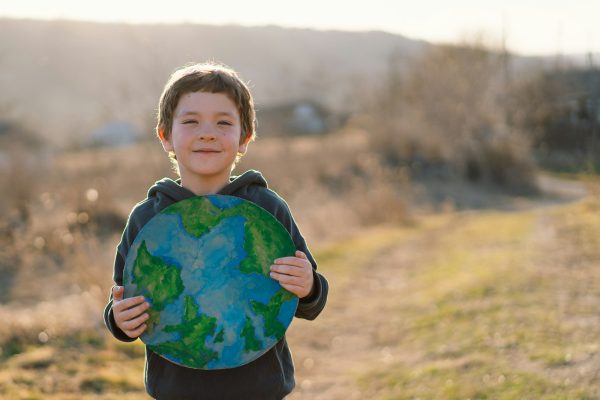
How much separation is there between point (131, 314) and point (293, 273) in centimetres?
53

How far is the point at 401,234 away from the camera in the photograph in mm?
13125

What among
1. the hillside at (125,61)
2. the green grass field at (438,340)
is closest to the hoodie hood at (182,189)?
the green grass field at (438,340)

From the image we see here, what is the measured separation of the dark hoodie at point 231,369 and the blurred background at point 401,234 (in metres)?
0.97

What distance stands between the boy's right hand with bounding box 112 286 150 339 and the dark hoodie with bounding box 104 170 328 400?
83mm

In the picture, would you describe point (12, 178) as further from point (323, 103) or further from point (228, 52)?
point (228, 52)

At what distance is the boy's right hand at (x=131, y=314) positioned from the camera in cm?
225

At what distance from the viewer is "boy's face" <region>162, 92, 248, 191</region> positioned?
235 centimetres

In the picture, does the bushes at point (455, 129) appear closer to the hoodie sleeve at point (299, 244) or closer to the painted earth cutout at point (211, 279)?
the hoodie sleeve at point (299, 244)

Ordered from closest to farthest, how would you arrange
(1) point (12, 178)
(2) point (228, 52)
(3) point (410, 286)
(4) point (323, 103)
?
(3) point (410, 286) → (1) point (12, 178) → (4) point (323, 103) → (2) point (228, 52)

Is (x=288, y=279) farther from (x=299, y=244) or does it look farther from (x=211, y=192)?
(x=211, y=192)

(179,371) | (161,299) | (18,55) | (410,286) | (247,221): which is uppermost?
(18,55)

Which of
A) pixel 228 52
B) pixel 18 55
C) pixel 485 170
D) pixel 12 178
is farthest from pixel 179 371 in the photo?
pixel 228 52

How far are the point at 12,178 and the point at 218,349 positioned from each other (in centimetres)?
1130

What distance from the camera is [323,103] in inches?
1991
